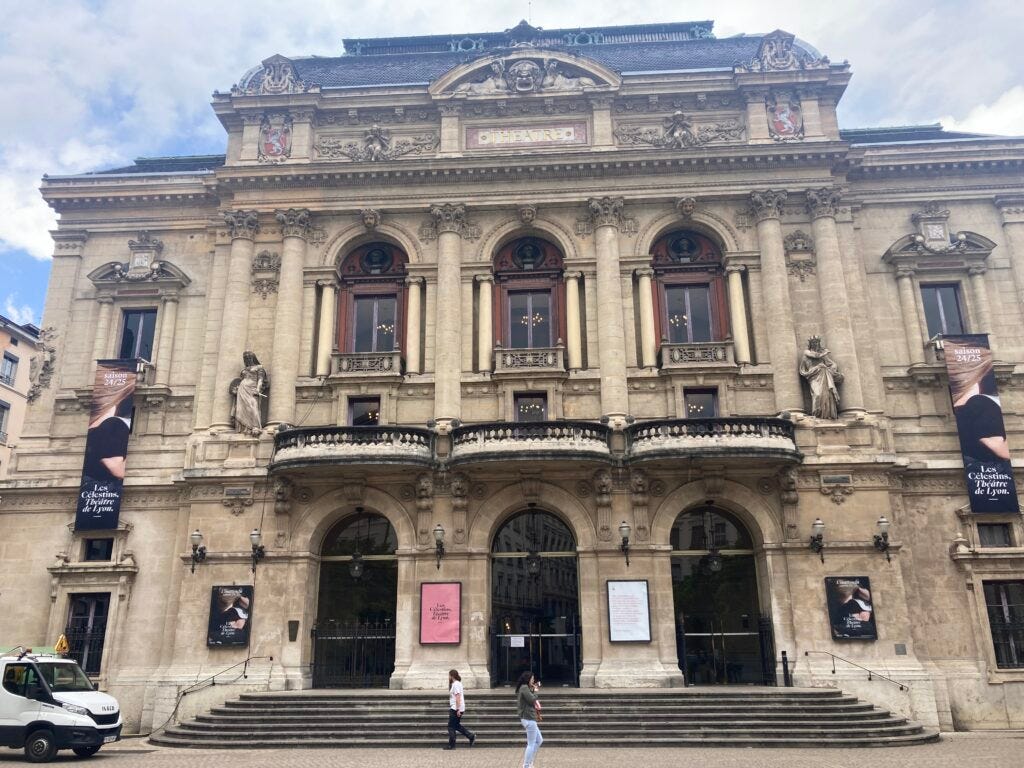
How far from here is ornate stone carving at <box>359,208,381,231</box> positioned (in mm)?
32781

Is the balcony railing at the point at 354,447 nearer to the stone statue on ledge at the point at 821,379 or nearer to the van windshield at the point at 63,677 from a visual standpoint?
the van windshield at the point at 63,677

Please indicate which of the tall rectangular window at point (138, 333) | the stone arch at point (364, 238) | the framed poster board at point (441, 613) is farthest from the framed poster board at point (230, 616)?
the stone arch at point (364, 238)

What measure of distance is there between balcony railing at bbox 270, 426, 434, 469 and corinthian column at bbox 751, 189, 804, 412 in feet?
42.7

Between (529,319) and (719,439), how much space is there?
368 inches

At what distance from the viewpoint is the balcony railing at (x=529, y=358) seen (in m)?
30.8

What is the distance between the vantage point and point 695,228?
108 feet

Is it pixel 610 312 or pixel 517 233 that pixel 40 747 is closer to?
pixel 610 312

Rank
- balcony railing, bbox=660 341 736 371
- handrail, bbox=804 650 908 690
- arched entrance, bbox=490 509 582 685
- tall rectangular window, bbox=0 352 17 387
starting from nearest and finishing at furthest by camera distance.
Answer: handrail, bbox=804 650 908 690 → arched entrance, bbox=490 509 582 685 → balcony railing, bbox=660 341 736 371 → tall rectangular window, bbox=0 352 17 387

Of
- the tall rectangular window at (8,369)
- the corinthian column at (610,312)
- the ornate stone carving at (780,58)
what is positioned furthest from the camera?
the tall rectangular window at (8,369)

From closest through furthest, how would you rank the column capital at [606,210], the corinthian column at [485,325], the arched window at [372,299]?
the corinthian column at [485,325] → the column capital at [606,210] → the arched window at [372,299]

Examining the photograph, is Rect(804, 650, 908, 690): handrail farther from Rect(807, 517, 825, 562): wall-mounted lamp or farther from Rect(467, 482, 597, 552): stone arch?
Rect(467, 482, 597, 552): stone arch

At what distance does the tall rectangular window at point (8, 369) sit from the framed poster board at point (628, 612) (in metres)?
47.7

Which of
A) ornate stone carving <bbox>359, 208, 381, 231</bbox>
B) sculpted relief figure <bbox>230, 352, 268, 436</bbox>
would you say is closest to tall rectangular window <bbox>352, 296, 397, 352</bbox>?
ornate stone carving <bbox>359, 208, 381, 231</bbox>

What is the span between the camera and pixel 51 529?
101 feet
